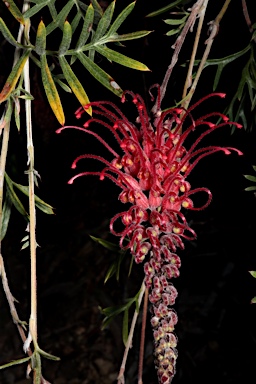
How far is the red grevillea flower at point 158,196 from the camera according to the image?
0.72 metres

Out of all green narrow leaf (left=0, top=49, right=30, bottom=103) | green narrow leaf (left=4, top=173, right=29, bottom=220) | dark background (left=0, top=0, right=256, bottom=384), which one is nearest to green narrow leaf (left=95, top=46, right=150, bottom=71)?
green narrow leaf (left=0, top=49, right=30, bottom=103)

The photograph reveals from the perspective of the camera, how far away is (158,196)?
0.78 m

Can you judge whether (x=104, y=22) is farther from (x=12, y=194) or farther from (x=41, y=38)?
(x=12, y=194)

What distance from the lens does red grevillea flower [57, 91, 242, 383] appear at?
72 cm

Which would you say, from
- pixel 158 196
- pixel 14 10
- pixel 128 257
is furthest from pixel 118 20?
pixel 128 257

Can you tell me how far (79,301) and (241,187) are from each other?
1.48 m

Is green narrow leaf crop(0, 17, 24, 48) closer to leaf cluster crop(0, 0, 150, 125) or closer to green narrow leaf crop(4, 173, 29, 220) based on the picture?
leaf cluster crop(0, 0, 150, 125)

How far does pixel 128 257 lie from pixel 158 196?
91.4 inches

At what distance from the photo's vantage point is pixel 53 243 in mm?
3189

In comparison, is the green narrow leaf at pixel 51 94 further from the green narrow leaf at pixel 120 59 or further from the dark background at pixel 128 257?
the dark background at pixel 128 257

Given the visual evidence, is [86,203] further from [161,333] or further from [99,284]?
[161,333]

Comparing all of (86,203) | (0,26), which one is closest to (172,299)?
(0,26)

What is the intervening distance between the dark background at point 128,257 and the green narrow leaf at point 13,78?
1.84 ft

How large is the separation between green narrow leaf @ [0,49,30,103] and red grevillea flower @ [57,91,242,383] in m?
0.08
